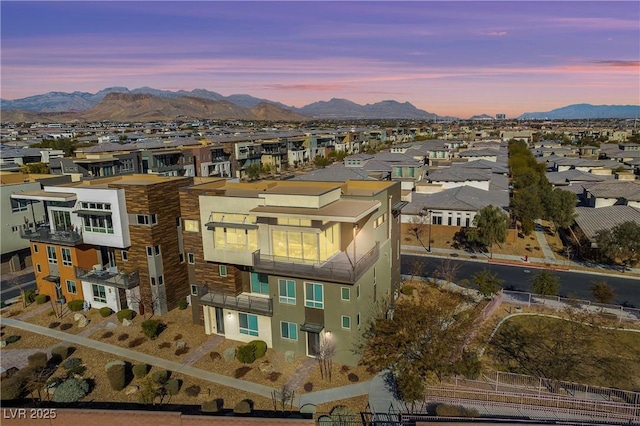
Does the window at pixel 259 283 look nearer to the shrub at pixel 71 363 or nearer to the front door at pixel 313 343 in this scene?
the front door at pixel 313 343

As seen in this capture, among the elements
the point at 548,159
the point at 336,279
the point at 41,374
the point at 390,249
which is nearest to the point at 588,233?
the point at 390,249

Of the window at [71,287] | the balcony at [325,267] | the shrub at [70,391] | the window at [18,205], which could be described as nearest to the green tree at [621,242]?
the balcony at [325,267]

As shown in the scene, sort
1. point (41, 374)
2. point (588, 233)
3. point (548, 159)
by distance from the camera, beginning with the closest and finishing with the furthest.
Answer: point (41, 374) → point (588, 233) → point (548, 159)

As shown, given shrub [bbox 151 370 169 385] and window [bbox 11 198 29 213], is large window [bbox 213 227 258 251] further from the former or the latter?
window [bbox 11 198 29 213]

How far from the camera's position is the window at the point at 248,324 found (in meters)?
28.7

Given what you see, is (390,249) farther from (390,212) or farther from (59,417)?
(59,417)

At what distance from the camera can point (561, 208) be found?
5053 cm

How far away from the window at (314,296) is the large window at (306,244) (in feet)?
5.97

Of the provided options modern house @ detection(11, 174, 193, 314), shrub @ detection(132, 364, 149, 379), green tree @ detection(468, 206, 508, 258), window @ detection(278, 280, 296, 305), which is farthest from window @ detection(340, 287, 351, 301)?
green tree @ detection(468, 206, 508, 258)

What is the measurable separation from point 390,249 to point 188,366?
53.6 ft

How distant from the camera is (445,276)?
3994 cm

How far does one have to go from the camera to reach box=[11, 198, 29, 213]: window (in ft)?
137

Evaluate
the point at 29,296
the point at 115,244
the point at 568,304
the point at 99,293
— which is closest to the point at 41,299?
the point at 29,296

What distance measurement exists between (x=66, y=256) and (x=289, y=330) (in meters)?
20.9
